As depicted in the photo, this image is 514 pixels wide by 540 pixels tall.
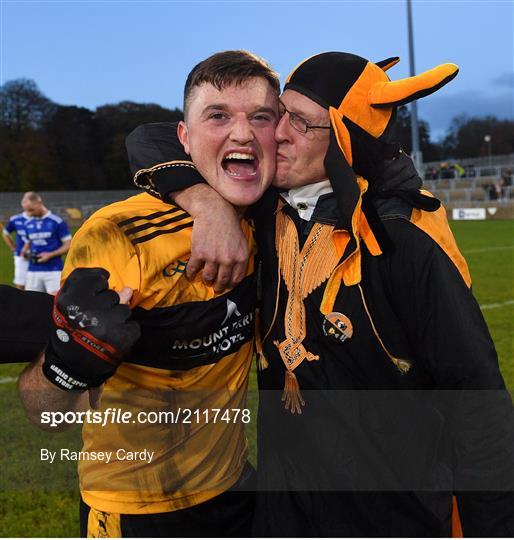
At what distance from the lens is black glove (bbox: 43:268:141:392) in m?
1.80

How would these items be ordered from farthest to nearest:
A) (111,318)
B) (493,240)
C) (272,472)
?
(493,240), (272,472), (111,318)

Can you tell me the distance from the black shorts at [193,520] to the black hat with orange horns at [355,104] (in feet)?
3.77

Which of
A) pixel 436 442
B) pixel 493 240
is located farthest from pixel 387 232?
pixel 493 240

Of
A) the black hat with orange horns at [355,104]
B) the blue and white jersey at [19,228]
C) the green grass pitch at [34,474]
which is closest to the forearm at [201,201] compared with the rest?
the black hat with orange horns at [355,104]

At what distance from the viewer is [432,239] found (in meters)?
2.12

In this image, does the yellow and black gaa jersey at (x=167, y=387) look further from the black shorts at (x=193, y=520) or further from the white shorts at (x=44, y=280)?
the white shorts at (x=44, y=280)

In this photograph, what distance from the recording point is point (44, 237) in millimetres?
10500

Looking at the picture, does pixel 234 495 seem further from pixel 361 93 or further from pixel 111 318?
pixel 361 93

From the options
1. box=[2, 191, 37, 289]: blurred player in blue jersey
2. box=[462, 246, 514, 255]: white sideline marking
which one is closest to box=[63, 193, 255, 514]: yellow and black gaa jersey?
box=[2, 191, 37, 289]: blurred player in blue jersey

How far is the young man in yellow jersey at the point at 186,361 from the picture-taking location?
2.22m

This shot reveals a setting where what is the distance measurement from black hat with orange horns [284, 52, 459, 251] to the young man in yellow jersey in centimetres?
21

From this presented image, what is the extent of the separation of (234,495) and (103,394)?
2.16ft

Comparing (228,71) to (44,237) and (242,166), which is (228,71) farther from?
(44,237)

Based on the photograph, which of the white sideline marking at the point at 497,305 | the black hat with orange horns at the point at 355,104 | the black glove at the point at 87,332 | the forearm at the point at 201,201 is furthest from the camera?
the white sideline marking at the point at 497,305
